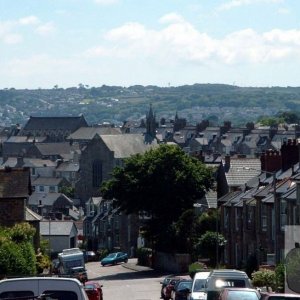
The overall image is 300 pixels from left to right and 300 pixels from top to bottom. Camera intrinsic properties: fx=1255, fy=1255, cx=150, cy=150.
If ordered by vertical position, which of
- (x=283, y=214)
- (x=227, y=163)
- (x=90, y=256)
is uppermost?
(x=227, y=163)

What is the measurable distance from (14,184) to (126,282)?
1339 cm

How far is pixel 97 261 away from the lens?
106625mm

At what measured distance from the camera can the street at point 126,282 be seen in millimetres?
56525

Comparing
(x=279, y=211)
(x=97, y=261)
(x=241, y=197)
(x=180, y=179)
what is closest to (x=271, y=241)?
(x=279, y=211)

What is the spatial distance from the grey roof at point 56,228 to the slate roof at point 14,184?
44.8 m

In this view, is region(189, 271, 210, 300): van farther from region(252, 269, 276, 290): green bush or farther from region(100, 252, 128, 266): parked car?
region(100, 252, 128, 266): parked car

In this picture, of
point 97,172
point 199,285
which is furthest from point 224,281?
point 97,172

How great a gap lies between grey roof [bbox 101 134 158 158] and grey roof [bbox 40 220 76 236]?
2007 inches

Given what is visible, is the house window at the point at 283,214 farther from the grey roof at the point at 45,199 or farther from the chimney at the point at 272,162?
the grey roof at the point at 45,199

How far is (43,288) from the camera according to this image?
69.4 ft

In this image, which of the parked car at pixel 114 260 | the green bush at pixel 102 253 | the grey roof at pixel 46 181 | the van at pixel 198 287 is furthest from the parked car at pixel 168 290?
the grey roof at pixel 46 181

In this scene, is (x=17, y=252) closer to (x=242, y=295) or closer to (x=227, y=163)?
(x=242, y=295)

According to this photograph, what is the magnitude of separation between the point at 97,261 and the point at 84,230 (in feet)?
63.3

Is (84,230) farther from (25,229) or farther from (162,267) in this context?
(25,229)
